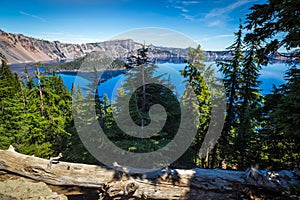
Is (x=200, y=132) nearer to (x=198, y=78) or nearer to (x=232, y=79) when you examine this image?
(x=198, y=78)

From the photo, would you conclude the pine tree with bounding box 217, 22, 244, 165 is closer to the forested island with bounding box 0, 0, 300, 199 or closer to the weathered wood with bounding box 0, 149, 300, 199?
the forested island with bounding box 0, 0, 300, 199

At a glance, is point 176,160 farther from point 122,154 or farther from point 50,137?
point 50,137

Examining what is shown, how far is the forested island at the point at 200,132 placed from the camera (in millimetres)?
5570

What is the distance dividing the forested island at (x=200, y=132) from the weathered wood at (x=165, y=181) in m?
0.03

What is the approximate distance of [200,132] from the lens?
1566cm

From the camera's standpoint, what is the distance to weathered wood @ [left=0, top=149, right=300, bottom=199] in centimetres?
582

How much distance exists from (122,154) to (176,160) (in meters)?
4.13

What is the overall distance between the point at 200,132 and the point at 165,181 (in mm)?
10195

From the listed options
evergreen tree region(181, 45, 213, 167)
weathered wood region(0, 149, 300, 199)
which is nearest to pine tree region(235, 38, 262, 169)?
evergreen tree region(181, 45, 213, 167)

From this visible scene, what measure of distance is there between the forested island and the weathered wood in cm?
3

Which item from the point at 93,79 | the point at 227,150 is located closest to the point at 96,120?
the point at 93,79

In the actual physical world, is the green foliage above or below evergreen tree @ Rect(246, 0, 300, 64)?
below

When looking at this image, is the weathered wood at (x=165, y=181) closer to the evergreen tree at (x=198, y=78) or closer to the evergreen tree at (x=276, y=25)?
the evergreen tree at (x=276, y=25)

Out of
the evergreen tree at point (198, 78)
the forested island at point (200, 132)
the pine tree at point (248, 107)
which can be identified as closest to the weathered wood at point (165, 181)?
the forested island at point (200, 132)
